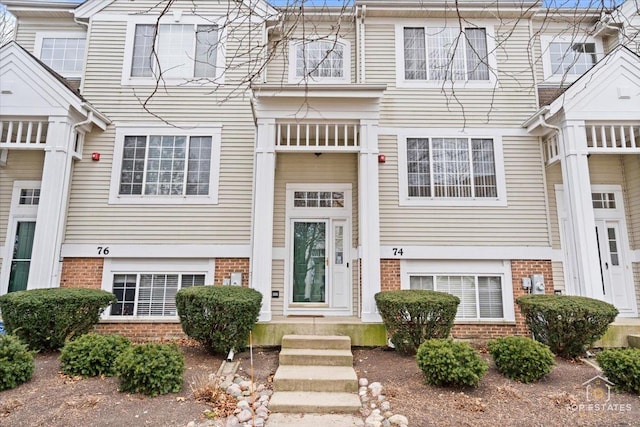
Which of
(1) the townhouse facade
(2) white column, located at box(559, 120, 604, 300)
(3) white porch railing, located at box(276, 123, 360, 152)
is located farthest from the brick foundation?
(3) white porch railing, located at box(276, 123, 360, 152)

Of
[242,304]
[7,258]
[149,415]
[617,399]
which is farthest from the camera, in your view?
[7,258]

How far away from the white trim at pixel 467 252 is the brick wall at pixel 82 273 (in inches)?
227

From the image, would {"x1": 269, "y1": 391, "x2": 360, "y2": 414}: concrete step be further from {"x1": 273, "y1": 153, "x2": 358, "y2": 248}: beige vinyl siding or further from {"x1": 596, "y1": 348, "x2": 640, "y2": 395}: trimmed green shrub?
{"x1": 273, "y1": 153, "x2": 358, "y2": 248}: beige vinyl siding

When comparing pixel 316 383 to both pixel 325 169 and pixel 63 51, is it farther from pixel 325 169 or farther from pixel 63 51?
pixel 63 51

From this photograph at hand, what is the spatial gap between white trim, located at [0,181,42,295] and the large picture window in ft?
26.2

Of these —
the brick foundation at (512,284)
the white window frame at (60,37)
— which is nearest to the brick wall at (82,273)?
the white window frame at (60,37)

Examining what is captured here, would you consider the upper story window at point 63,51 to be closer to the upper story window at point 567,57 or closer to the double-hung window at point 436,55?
the double-hung window at point 436,55

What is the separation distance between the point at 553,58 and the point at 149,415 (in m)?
10.5

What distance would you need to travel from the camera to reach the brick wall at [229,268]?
24.6 ft

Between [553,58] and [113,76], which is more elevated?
[553,58]

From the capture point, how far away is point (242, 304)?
5602 millimetres

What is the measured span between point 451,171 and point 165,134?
6.23 metres

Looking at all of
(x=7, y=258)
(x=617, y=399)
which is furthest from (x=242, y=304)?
(x=7, y=258)

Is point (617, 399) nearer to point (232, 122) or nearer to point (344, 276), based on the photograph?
point (344, 276)
